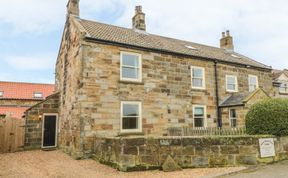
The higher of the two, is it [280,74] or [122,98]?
[280,74]

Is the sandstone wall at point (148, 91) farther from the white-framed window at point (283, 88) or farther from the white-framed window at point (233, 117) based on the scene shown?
the white-framed window at point (283, 88)

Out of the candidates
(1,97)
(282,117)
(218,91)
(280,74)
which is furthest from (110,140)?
(1,97)

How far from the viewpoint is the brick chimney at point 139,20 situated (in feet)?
62.5

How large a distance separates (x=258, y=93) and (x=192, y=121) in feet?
16.3

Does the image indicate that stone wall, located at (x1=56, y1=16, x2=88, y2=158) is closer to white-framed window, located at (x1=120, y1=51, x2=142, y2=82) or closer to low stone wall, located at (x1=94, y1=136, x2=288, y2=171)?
white-framed window, located at (x1=120, y1=51, x2=142, y2=82)

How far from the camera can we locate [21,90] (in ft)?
119

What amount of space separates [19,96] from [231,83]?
30.2 metres

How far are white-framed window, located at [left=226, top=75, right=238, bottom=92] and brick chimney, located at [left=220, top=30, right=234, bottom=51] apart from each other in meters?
7.10

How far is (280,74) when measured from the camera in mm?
27969

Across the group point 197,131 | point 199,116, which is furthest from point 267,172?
point 199,116

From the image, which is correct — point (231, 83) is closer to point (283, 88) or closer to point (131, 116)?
point (131, 116)

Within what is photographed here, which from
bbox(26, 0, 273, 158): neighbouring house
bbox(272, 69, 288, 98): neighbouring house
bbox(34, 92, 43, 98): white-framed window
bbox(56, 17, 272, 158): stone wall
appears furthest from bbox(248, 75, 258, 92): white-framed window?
bbox(34, 92, 43, 98): white-framed window

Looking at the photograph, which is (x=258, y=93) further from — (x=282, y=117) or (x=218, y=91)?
(x=282, y=117)

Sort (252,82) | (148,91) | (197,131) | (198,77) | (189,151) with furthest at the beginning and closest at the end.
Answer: (252,82) < (198,77) < (148,91) < (197,131) < (189,151)
